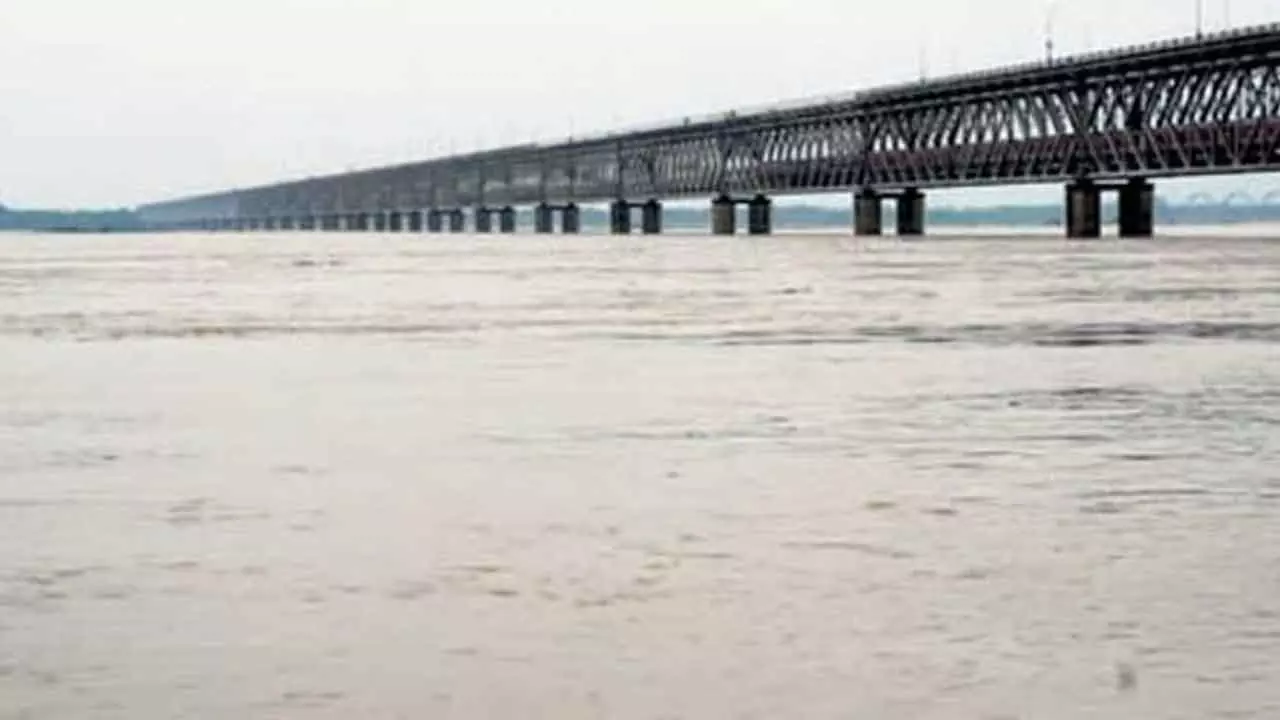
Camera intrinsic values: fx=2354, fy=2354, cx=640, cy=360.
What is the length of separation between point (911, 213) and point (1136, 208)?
32.5 meters

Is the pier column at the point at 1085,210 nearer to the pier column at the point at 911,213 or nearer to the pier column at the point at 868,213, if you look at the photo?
the pier column at the point at 911,213

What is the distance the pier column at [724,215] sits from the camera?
196 m

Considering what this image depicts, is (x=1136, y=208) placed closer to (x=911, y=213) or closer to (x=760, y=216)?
(x=911, y=213)

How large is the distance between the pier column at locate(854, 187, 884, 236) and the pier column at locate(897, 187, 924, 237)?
2248 millimetres

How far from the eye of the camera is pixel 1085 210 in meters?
131

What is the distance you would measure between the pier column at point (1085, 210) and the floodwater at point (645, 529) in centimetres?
9991

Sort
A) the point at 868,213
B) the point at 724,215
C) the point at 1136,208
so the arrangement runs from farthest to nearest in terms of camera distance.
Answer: the point at 724,215, the point at 868,213, the point at 1136,208

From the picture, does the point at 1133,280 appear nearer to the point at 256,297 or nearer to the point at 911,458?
the point at 256,297

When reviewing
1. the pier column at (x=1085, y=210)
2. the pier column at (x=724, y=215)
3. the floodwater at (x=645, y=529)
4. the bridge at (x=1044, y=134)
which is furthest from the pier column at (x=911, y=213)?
the floodwater at (x=645, y=529)

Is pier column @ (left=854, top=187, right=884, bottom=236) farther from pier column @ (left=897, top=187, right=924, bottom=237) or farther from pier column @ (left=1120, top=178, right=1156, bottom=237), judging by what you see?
pier column @ (left=1120, top=178, right=1156, bottom=237)

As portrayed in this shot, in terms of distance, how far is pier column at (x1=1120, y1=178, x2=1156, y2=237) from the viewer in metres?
128

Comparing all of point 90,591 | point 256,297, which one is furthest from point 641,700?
point 256,297

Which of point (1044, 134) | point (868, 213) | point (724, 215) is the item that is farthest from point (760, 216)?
point (1044, 134)

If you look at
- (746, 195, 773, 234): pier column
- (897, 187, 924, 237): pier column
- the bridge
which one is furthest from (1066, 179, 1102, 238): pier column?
(746, 195, 773, 234): pier column
